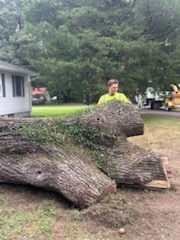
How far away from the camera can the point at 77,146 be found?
4.11 m

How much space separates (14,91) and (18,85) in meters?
0.64

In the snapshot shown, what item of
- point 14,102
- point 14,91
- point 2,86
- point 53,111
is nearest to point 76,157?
point 2,86

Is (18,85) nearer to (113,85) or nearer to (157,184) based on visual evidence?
(113,85)

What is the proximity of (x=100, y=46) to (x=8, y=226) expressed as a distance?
359 inches

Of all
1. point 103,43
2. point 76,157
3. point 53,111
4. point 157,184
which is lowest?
point 53,111

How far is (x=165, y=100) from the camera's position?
19688mm

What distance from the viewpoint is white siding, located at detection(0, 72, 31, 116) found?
569 inches

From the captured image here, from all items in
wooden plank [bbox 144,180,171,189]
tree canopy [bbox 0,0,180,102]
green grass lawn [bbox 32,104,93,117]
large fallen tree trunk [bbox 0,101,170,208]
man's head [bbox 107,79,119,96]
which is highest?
tree canopy [bbox 0,0,180,102]

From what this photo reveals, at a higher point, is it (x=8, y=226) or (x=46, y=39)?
(x=46, y=39)

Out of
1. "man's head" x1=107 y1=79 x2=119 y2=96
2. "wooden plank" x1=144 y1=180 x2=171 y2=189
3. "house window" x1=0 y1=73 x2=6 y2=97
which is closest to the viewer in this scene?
"wooden plank" x1=144 y1=180 x2=171 y2=189

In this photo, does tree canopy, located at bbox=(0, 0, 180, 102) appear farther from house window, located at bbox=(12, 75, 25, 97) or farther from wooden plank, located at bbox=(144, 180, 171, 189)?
wooden plank, located at bbox=(144, 180, 171, 189)

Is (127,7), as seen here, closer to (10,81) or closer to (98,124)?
(10,81)

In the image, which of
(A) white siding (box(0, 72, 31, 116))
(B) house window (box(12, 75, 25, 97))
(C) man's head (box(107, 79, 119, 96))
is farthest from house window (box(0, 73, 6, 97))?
(C) man's head (box(107, 79, 119, 96))

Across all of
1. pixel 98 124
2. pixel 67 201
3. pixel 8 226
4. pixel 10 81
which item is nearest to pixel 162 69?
pixel 10 81
